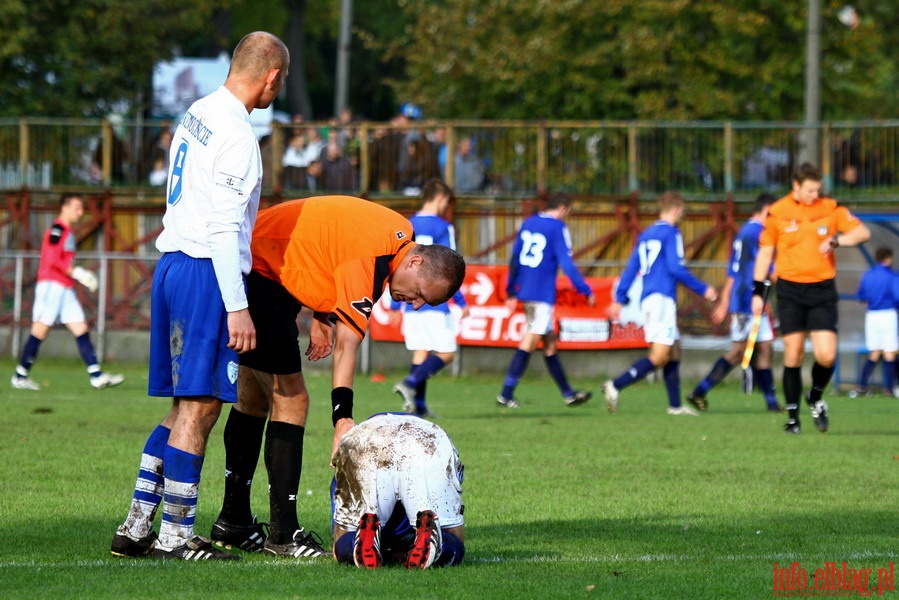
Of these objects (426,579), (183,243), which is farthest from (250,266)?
(426,579)

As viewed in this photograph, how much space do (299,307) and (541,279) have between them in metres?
9.20

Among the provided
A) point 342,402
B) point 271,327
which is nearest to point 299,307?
point 271,327

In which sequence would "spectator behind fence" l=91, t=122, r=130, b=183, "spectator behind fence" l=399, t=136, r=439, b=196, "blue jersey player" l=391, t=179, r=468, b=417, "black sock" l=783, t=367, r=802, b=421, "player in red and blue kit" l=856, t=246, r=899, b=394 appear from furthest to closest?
"spectator behind fence" l=91, t=122, r=130, b=183 < "spectator behind fence" l=399, t=136, r=439, b=196 < "player in red and blue kit" l=856, t=246, r=899, b=394 < "blue jersey player" l=391, t=179, r=468, b=417 < "black sock" l=783, t=367, r=802, b=421

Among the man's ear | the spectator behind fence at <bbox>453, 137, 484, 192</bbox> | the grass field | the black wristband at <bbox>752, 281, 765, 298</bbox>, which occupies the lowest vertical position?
the grass field

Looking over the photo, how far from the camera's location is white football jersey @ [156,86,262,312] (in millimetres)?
6457

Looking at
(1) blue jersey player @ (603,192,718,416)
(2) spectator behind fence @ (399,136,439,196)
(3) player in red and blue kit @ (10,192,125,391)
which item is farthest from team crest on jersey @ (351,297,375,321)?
(2) spectator behind fence @ (399,136,439,196)

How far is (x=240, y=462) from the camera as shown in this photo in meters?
7.34

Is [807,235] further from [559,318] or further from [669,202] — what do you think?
[559,318]

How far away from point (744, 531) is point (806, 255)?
225 inches

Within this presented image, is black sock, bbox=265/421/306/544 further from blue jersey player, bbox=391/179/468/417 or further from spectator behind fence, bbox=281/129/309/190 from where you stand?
spectator behind fence, bbox=281/129/309/190

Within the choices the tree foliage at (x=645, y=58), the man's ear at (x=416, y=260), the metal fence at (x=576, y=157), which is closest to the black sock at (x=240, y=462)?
the man's ear at (x=416, y=260)

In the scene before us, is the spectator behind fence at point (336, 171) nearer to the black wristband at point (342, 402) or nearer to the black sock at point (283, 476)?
the black sock at point (283, 476)

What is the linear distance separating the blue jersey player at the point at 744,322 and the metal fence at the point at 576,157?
579cm

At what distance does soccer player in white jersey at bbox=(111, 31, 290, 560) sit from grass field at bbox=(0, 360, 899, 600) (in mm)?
228
